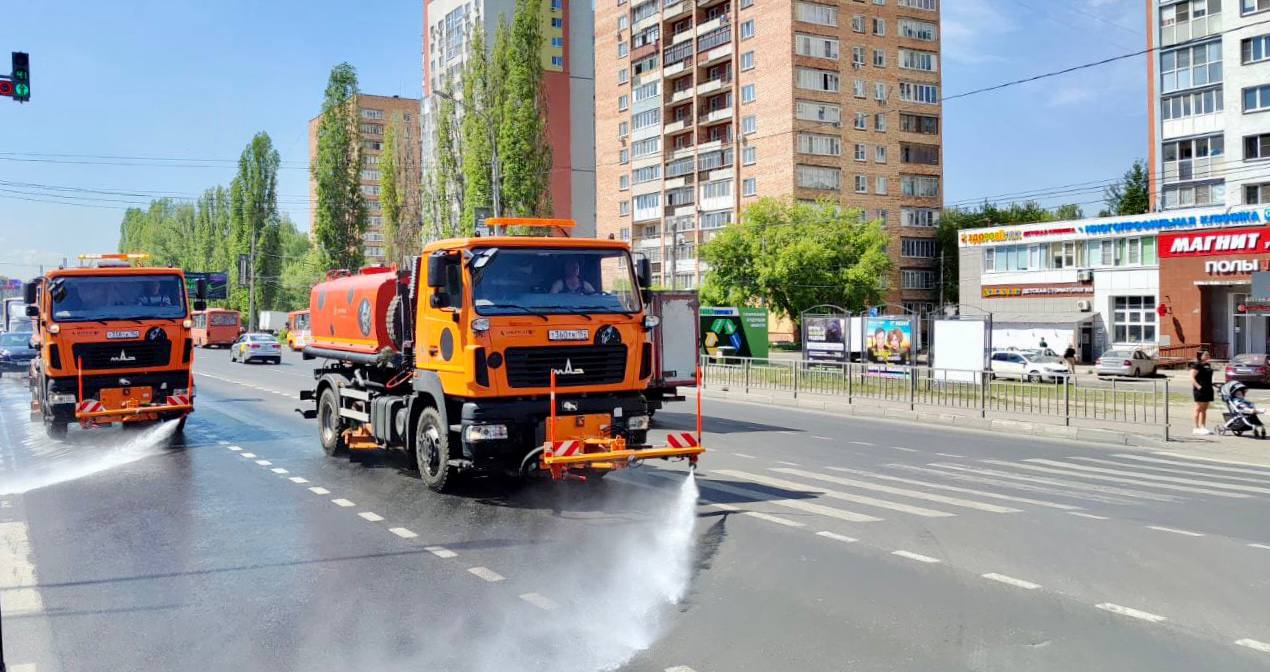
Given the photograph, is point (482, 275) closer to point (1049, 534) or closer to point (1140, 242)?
point (1049, 534)

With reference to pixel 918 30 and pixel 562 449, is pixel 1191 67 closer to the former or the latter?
pixel 918 30

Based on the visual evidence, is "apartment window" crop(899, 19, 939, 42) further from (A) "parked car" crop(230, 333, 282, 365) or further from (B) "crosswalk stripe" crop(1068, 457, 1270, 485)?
(B) "crosswalk stripe" crop(1068, 457, 1270, 485)

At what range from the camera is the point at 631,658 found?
5832mm

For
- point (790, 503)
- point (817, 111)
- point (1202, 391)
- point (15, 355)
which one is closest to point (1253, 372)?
point (1202, 391)

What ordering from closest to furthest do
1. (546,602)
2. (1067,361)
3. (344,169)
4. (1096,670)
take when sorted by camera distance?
(1096,670) < (546,602) < (1067,361) < (344,169)

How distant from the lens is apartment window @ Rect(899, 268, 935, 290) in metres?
76.1

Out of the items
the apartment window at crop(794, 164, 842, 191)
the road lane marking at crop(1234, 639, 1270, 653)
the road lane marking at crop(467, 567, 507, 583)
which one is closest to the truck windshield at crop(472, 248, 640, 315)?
the road lane marking at crop(467, 567, 507, 583)

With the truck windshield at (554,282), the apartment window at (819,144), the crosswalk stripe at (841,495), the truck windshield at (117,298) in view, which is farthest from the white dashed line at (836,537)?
the apartment window at (819,144)

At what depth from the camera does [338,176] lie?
237 feet

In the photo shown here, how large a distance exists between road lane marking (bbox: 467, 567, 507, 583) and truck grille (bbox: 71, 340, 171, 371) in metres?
11.0

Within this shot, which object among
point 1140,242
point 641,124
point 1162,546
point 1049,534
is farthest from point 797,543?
point 641,124

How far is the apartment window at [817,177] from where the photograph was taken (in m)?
70.4

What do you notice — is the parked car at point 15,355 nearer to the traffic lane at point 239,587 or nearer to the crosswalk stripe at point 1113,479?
the traffic lane at point 239,587

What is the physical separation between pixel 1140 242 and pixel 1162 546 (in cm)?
4806
